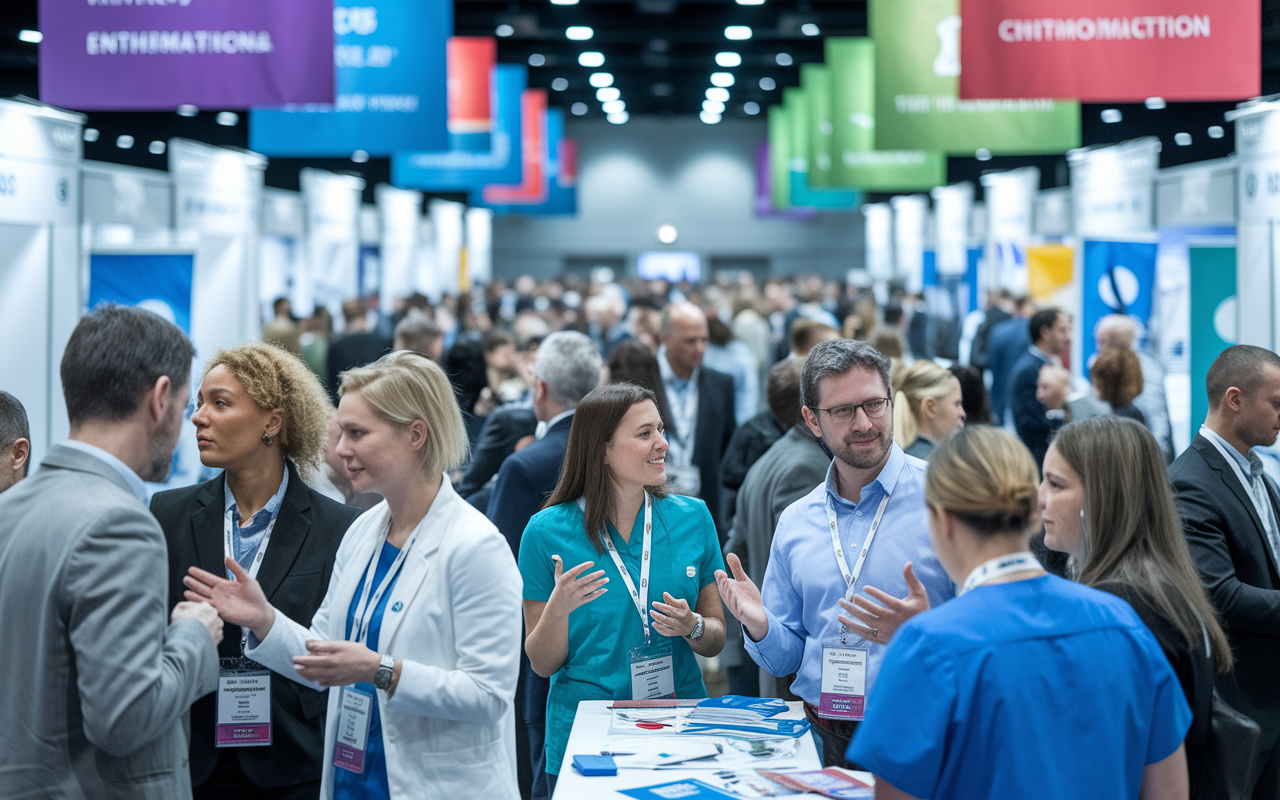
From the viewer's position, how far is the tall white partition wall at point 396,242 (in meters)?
16.7

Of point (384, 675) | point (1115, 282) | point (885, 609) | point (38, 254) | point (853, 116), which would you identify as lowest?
point (384, 675)

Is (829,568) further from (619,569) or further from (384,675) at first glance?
(384,675)

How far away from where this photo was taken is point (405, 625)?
2.36 m

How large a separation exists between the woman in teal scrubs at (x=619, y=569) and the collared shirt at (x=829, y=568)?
0.21 metres

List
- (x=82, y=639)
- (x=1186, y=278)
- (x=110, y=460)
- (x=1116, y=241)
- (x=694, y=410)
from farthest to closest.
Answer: (x=1116, y=241), (x=1186, y=278), (x=694, y=410), (x=110, y=460), (x=82, y=639)

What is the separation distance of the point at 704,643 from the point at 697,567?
0.70 feet

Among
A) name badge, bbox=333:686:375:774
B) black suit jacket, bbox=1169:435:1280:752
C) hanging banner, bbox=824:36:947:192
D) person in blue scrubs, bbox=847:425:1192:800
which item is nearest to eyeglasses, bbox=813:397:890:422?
person in blue scrubs, bbox=847:425:1192:800

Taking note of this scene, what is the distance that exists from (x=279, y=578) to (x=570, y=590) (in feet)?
2.12

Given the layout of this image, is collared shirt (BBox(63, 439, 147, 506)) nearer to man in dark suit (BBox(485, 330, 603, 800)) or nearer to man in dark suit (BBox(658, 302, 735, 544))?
man in dark suit (BBox(485, 330, 603, 800))

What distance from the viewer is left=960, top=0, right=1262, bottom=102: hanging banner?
5121mm

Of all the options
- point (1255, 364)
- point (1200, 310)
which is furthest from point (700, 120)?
point (1255, 364)

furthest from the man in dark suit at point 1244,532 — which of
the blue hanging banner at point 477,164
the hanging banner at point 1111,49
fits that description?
the blue hanging banner at point 477,164

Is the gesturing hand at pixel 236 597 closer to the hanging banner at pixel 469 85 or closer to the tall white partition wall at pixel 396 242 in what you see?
the hanging banner at pixel 469 85

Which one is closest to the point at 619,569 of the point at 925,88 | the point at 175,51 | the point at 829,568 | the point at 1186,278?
the point at 829,568
